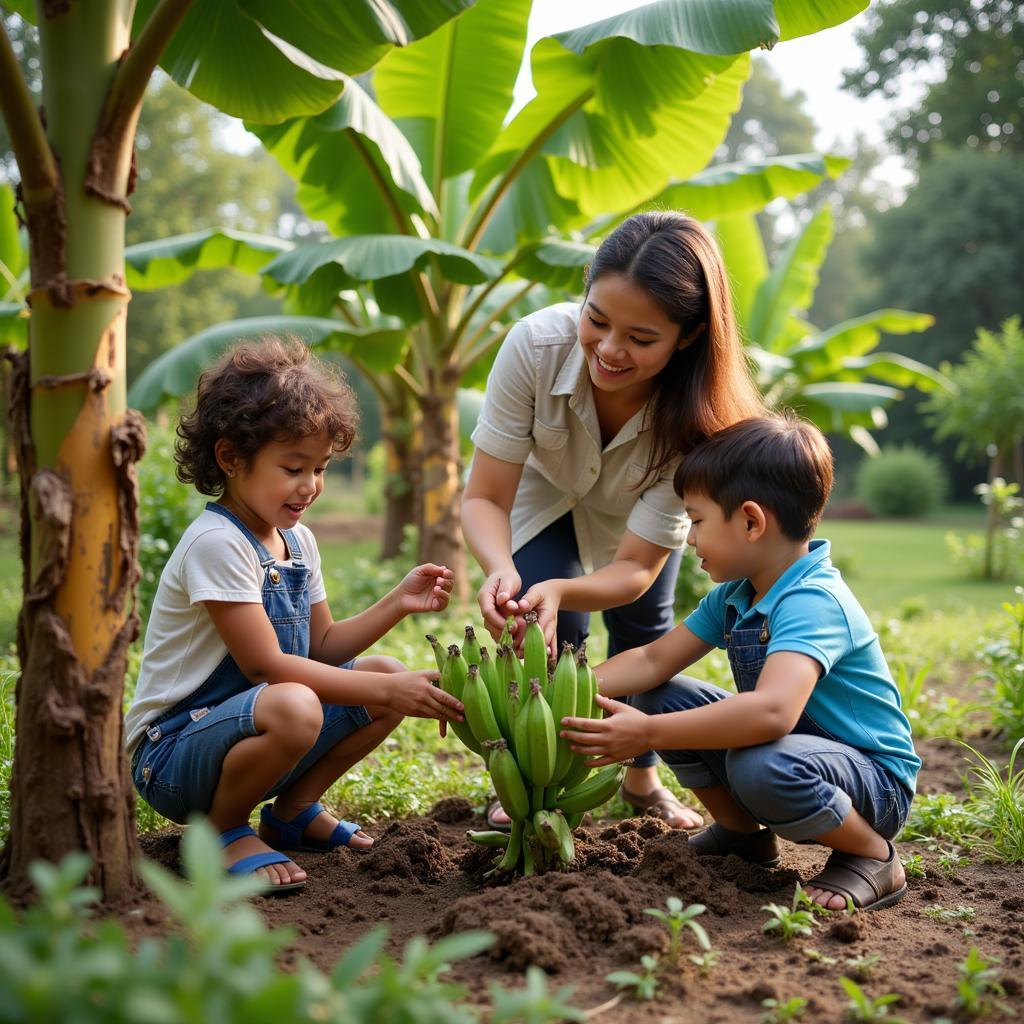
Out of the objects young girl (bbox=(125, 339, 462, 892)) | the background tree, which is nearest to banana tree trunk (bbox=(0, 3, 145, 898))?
young girl (bbox=(125, 339, 462, 892))

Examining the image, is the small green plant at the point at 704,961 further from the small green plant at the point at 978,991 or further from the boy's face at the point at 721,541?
the boy's face at the point at 721,541

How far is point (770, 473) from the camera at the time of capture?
2.83m

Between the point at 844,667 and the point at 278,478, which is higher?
the point at 278,478

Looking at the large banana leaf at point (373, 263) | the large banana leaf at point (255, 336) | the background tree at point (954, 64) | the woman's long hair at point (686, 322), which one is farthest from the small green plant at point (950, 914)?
the background tree at point (954, 64)

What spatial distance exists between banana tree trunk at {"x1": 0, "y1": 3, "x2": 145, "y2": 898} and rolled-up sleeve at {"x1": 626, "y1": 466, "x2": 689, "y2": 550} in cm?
164

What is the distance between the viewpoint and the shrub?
80.1 feet

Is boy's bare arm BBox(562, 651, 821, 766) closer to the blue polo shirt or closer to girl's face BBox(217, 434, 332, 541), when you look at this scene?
the blue polo shirt

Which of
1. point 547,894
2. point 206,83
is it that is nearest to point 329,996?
point 547,894

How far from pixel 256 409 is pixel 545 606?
1.01 metres

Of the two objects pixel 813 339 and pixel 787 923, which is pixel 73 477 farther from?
pixel 813 339

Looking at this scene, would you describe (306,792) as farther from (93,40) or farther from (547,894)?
(93,40)

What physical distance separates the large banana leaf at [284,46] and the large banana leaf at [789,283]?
834 cm

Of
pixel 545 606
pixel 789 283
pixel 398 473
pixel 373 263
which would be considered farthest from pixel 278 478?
pixel 789 283

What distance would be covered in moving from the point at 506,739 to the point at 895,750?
3.59 ft
